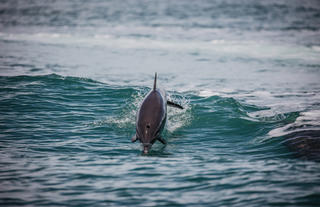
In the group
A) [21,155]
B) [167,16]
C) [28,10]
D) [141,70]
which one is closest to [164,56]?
[141,70]

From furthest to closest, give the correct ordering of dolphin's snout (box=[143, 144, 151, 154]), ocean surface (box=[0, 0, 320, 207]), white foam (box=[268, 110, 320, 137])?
white foam (box=[268, 110, 320, 137])
dolphin's snout (box=[143, 144, 151, 154])
ocean surface (box=[0, 0, 320, 207])

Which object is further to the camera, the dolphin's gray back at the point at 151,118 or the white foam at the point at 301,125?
the white foam at the point at 301,125

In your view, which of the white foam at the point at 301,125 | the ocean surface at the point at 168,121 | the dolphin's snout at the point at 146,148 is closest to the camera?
the ocean surface at the point at 168,121

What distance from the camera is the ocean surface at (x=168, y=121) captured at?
8875mm

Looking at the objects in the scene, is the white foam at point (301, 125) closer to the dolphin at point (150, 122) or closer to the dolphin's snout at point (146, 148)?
the dolphin at point (150, 122)

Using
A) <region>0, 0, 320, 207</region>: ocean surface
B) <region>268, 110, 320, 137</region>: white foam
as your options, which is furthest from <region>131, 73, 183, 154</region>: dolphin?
<region>268, 110, 320, 137</region>: white foam

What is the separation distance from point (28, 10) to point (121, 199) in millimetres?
51720

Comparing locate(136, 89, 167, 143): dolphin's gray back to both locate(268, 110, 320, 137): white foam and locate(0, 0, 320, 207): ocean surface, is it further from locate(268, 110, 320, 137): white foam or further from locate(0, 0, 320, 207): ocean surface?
locate(268, 110, 320, 137): white foam

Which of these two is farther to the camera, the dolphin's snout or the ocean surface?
the dolphin's snout

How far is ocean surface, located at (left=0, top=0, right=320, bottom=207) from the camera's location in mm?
8875

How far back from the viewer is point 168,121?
46.9 feet

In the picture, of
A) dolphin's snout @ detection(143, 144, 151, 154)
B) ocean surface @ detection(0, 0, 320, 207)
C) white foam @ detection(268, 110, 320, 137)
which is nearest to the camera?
ocean surface @ detection(0, 0, 320, 207)

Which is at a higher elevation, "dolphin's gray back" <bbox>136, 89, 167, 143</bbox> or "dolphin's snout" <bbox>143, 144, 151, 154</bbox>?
"dolphin's gray back" <bbox>136, 89, 167, 143</bbox>

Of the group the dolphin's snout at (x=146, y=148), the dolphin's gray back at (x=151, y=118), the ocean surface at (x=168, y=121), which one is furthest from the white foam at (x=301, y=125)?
the dolphin's snout at (x=146, y=148)
